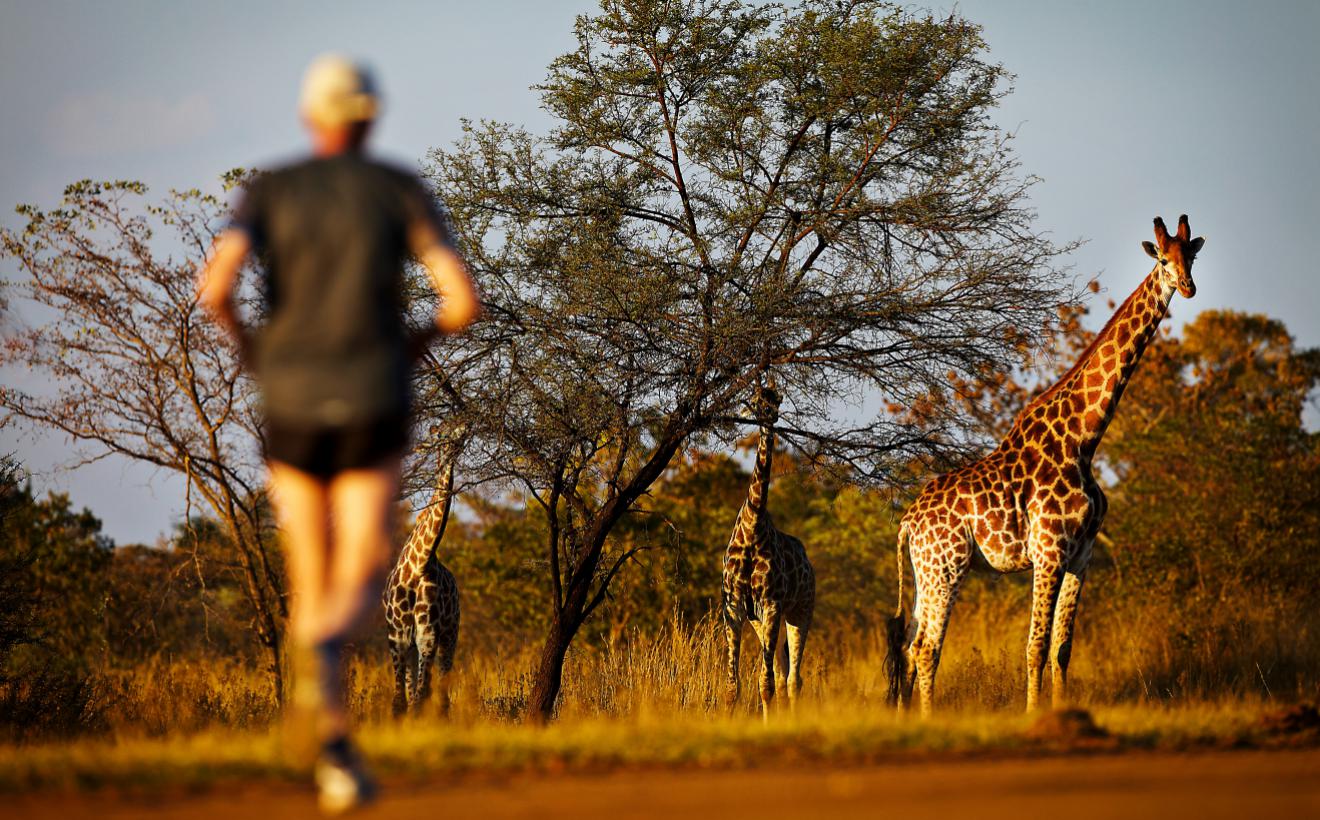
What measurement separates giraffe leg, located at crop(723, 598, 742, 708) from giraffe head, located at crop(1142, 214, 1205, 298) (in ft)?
17.6

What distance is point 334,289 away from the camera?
17.2 ft

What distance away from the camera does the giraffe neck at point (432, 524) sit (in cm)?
1461

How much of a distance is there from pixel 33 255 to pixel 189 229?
185 cm

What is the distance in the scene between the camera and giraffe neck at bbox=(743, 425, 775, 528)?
1486 centimetres

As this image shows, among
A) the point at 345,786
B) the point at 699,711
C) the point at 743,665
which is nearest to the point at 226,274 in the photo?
the point at 345,786

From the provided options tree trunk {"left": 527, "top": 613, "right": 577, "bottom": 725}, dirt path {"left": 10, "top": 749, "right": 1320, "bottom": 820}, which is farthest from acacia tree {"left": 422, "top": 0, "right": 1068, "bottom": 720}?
dirt path {"left": 10, "top": 749, "right": 1320, "bottom": 820}

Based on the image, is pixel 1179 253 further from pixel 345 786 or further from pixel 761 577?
pixel 345 786

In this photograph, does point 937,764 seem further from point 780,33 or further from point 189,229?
point 189,229

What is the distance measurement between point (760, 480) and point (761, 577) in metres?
1.03

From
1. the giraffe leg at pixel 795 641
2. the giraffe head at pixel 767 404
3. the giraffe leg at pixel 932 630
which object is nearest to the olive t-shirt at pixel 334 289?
the giraffe leg at pixel 932 630

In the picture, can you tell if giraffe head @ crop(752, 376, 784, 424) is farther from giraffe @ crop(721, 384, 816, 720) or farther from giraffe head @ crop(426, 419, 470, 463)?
giraffe head @ crop(426, 419, 470, 463)

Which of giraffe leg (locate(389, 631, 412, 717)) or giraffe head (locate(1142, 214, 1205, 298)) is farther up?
giraffe head (locate(1142, 214, 1205, 298))

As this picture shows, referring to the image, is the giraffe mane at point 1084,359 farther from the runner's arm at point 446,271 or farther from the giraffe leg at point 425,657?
the runner's arm at point 446,271

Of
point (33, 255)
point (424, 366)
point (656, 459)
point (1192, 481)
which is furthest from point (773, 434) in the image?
point (1192, 481)
